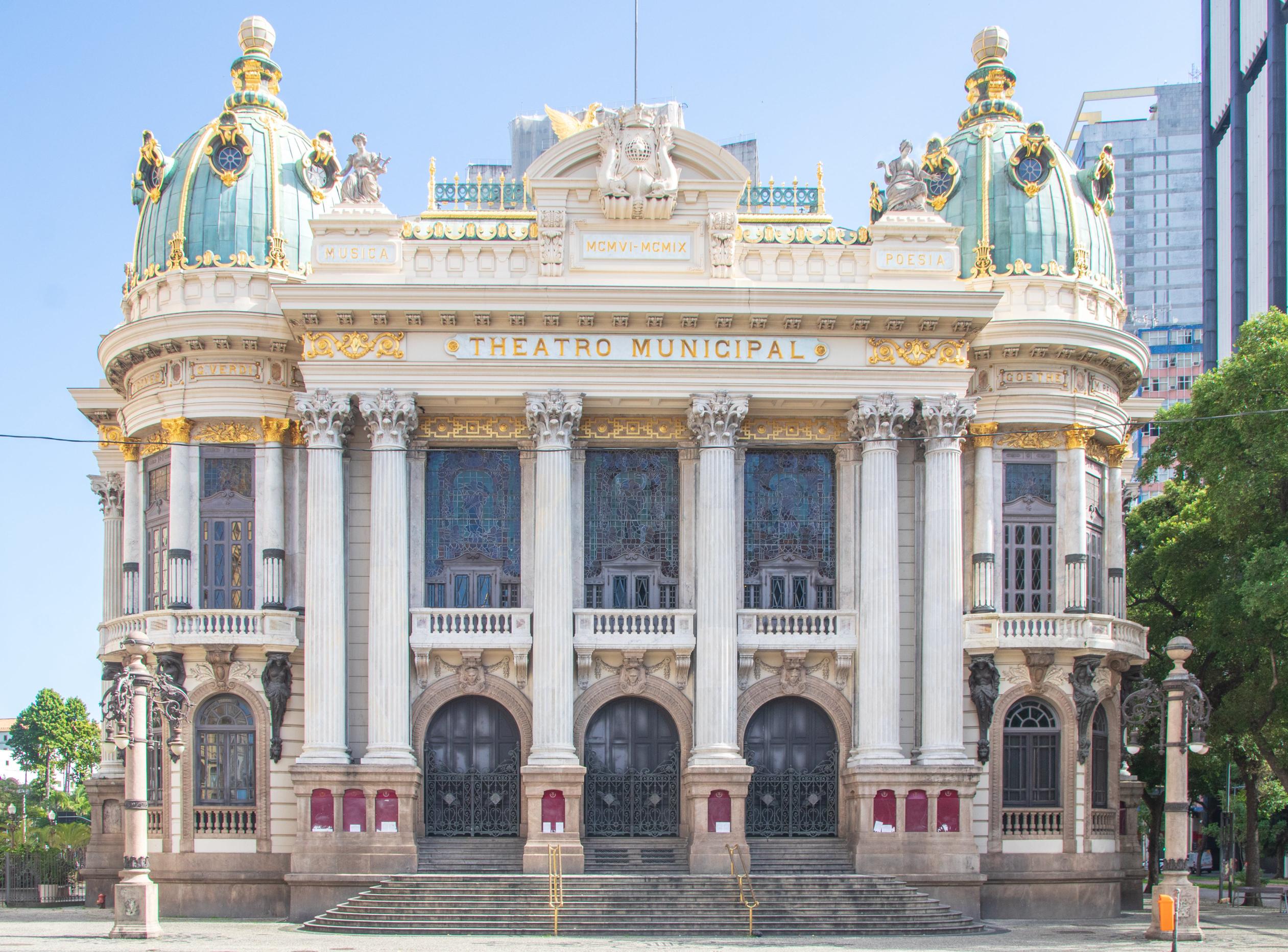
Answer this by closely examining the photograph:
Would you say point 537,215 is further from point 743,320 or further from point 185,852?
point 185,852

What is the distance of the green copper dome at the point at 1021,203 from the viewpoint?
4606cm

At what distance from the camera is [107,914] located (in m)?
43.3

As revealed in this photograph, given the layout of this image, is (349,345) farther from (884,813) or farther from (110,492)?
(884,813)

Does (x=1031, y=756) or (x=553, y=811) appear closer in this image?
(x=553, y=811)

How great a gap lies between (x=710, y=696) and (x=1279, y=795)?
53980mm

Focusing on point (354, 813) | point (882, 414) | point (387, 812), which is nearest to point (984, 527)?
point (882, 414)

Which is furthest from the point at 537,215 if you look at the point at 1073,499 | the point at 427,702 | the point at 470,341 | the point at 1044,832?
the point at 1044,832

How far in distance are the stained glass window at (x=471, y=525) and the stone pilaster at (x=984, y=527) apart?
11.9 m

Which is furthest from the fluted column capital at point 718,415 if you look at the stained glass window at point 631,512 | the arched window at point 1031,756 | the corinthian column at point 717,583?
the arched window at point 1031,756

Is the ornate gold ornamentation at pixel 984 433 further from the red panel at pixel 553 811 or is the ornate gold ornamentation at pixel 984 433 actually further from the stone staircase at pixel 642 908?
the red panel at pixel 553 811

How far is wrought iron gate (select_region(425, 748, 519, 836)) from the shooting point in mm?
42312

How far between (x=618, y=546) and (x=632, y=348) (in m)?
5.14

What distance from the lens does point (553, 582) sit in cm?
4166

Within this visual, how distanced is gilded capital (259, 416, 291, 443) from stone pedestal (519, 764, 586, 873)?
10690 mm
